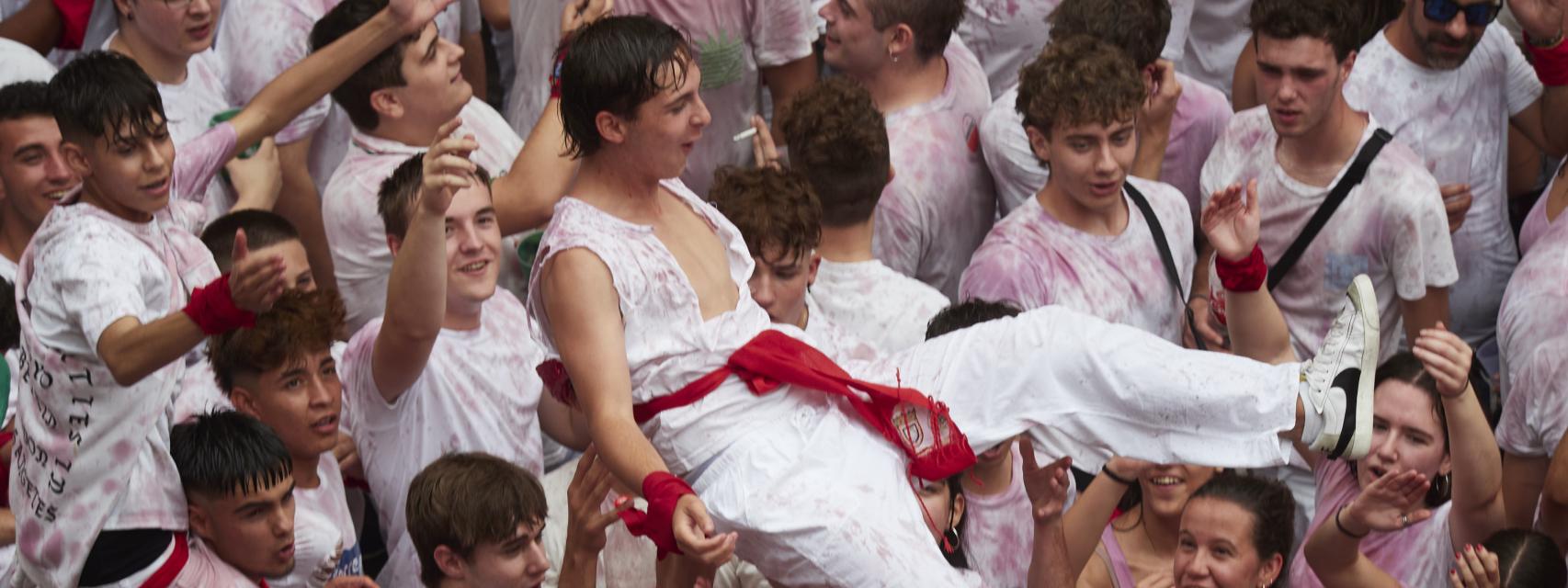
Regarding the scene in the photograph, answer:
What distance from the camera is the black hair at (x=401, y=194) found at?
17.0ft

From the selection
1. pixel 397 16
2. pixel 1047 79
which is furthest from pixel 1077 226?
pixel 397 16

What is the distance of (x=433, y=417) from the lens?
5078mm

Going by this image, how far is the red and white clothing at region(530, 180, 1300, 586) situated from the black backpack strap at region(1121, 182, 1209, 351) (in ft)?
4.92

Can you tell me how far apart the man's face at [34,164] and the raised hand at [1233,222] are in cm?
285

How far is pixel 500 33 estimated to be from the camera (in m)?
6.96

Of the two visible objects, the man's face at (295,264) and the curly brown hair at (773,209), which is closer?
the curly brown hair at (773,209)

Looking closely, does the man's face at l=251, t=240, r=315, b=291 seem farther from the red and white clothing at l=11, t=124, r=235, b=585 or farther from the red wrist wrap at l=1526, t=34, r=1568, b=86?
the red wrist wrap at l=1526, t=34, r=1568, b=86

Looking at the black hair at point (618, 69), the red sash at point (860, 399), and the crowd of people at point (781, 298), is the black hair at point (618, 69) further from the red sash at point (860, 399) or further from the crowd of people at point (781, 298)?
the red sash at point (860, 399)

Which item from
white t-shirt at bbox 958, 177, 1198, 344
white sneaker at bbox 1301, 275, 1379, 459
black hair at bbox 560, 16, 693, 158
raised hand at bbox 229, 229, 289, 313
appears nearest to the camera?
raised hand at bbox 229, 229, 289, 313

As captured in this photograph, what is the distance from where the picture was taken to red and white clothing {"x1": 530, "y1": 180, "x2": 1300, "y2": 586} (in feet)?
12.9

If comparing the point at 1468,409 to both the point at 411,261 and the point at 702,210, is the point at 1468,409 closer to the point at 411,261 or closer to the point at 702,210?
the point at 702,210

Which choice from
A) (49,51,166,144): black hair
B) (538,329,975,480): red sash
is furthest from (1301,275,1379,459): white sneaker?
(49,51,166,144): black hair

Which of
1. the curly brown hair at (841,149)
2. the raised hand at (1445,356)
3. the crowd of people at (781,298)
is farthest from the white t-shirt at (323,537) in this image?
the raised hand at (1445,356)

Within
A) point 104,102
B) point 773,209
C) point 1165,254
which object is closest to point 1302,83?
point 1165,254
